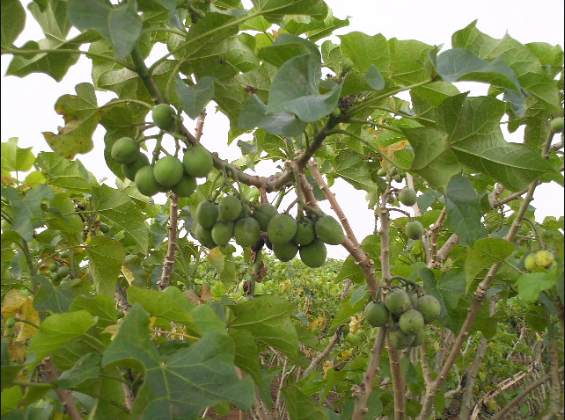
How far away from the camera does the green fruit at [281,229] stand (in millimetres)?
1301

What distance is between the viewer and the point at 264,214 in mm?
1385

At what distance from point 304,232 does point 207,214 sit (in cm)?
30

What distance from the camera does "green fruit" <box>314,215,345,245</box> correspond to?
134 cm

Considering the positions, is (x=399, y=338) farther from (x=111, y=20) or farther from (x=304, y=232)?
(x=111, y=20)

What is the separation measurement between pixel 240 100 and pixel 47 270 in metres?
1.58

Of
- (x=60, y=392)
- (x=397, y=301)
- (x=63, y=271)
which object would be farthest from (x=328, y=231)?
(x=63, y=271)

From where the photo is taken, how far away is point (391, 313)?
1451 mm

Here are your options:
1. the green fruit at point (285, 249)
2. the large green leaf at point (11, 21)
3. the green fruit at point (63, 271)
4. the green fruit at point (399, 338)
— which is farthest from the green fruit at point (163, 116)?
the green fruit at point (63, 271)

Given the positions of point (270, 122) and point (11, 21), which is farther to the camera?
point (270, 122)

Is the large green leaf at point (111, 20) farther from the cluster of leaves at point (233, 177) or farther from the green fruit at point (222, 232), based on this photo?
the green fruit at point (222, 232)

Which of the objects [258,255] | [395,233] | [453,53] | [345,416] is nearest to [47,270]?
[258,255]

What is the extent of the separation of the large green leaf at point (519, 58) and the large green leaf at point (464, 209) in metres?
0.33

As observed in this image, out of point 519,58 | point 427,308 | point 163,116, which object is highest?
point 519,58

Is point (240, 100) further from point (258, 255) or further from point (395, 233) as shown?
point (395, 233)
